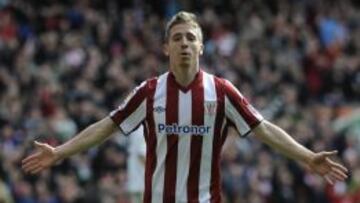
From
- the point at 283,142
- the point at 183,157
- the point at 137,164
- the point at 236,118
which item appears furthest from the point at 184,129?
the point at 137,164

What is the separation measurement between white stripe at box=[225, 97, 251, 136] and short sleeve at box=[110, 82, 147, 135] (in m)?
→ 0.57

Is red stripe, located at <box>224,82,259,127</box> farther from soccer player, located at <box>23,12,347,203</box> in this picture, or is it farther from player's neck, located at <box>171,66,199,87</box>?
player's neck, located at <box>171,66,199,87</box>

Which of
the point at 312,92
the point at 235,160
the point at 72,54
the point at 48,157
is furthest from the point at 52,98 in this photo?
the point at 48,157

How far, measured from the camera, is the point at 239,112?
9.30 m

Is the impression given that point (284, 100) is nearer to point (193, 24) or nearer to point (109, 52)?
point (109, 52)

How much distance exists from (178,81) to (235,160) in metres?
10.1

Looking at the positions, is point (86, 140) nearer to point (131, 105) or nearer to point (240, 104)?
point (131, 105)

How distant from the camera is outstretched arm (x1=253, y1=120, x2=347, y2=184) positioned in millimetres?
9227

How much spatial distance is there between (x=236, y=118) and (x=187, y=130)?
0.35m

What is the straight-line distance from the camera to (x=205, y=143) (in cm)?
926

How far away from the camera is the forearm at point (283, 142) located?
9227 mm

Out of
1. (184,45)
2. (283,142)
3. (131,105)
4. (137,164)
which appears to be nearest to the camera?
(184,45)

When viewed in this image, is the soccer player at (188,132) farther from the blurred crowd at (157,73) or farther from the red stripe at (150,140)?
the blurred crowd at (157,73)

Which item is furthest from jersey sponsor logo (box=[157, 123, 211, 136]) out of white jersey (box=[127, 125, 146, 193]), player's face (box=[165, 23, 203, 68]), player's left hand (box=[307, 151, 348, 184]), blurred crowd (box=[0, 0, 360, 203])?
blurred crowd (box=[0, 0, 360, 203])
